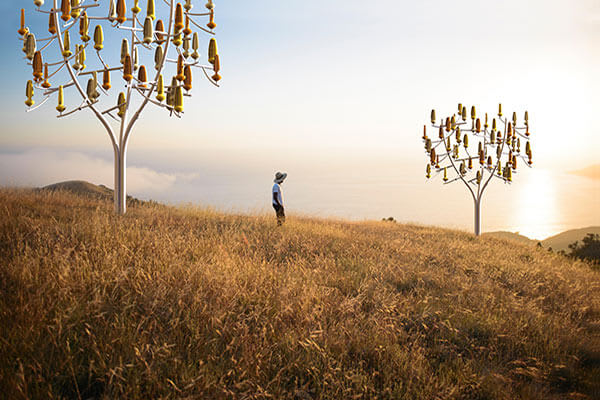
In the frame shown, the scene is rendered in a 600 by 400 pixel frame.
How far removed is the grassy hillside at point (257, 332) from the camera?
9.96ft

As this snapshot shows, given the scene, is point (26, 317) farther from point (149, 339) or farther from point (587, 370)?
point (587, 370)

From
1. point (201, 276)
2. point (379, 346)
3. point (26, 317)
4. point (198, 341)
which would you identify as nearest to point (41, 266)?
point (26, 317)

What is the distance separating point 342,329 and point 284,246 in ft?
14.4

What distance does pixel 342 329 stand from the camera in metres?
4.06

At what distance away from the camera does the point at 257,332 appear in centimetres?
392

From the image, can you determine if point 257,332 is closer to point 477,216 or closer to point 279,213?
point 279,213

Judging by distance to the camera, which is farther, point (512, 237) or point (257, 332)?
point (512, 237)

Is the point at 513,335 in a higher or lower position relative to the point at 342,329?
lower

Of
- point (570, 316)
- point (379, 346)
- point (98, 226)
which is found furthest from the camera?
point (98, 226)

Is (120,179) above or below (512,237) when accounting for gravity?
above

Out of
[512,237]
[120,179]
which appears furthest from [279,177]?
[512,237]

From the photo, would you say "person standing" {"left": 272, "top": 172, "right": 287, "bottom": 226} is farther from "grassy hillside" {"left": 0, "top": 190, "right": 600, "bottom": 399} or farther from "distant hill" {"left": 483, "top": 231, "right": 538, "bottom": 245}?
"distant hill" {"left": 483, "top": 231, "right": 538, "bottom": 245}

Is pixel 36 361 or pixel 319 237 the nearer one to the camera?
pixel 36 361

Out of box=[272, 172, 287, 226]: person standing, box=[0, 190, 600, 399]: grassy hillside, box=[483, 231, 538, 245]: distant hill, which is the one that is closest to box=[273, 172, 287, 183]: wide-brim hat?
box=[272, 172, 287, 226]: person standing
